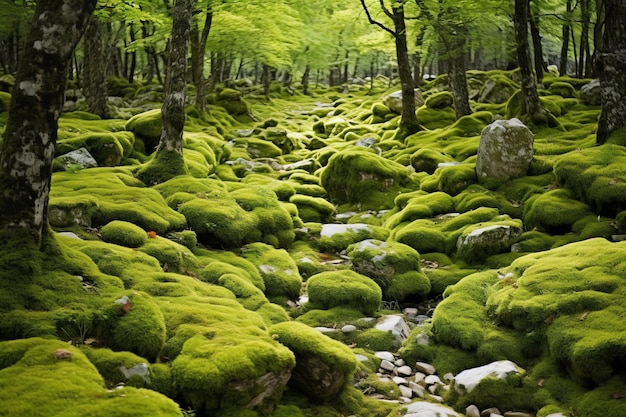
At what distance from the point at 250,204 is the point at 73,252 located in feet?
19.7

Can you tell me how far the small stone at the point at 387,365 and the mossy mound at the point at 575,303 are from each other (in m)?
1.90

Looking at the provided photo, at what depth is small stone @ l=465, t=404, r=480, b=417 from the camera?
243 inches

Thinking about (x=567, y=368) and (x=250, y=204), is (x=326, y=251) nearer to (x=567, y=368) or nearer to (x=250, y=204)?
(x=250, y=204)

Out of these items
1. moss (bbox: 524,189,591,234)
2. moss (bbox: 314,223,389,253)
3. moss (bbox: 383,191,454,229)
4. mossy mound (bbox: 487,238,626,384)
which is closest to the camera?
mossy mound (bbox: 487,238,626,384)

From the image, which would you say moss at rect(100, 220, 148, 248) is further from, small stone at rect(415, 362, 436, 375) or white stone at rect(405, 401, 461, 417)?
white stone at rect(405, 401, 461, 417)

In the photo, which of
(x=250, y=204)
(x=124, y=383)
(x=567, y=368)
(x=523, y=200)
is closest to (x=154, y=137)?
(x=250, y=204)

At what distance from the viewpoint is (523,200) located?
41.8 ft

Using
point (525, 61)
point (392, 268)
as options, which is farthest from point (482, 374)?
point (525, 61)

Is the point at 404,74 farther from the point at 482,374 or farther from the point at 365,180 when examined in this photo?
the point at 482,374

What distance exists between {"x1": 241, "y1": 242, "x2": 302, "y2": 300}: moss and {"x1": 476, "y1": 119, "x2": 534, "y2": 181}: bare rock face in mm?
6806

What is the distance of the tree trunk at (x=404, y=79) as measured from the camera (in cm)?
2120

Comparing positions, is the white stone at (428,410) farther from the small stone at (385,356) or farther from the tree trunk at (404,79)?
the tree trunk at (404,79)

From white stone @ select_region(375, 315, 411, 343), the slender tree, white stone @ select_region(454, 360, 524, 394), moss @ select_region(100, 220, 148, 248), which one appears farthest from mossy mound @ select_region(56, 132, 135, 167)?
the slender tree

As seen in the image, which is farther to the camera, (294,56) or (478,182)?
(294,56)
